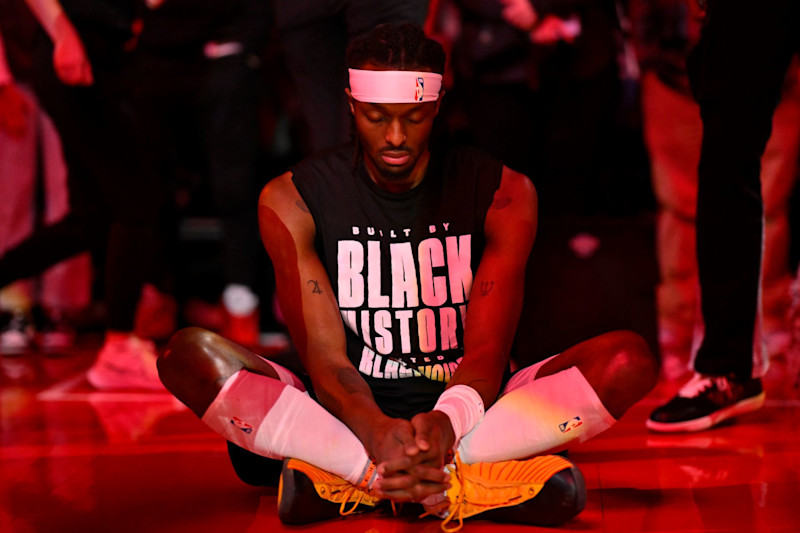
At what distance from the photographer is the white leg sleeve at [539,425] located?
2.00 metres

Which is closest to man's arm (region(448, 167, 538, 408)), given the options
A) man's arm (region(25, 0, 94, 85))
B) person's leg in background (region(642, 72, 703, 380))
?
person's leg in background (region(642, 72, 703, 380))

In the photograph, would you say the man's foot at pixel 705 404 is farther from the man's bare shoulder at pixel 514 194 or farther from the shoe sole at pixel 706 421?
the man's bare shoulder at pixel 514 194

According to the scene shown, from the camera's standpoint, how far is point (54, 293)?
464 cm

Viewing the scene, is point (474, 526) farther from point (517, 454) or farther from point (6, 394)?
point (6, 394)

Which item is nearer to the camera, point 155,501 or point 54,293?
point 155,501

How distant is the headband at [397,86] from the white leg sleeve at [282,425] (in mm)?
679

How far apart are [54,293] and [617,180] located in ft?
8.83

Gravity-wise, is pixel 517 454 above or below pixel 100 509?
above

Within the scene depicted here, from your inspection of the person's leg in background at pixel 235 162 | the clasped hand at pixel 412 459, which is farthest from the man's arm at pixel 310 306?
the person's leg in background at pixel 235 162

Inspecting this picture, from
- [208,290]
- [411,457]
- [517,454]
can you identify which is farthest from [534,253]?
[208,290]

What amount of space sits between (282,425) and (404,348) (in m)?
0.38

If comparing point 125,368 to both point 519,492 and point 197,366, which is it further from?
point 519,492

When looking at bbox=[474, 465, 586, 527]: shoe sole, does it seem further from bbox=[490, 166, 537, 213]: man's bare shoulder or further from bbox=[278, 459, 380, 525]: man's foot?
bbox=[490, 166, 537, 213]: man's bare shoulder

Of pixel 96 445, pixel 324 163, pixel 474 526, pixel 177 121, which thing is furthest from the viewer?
pixel 177 121
